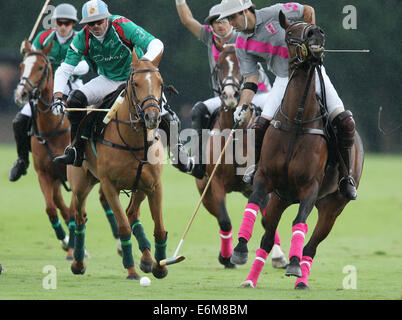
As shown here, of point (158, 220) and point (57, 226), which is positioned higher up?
point (158, 220)

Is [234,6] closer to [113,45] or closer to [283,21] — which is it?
[283,21]

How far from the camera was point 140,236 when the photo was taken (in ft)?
32.3

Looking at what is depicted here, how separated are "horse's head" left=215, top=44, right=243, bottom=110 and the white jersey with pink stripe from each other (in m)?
1.24

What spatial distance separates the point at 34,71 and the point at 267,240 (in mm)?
3841

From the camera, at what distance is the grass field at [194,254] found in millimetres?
8156

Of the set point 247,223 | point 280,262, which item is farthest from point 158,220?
point 280,262

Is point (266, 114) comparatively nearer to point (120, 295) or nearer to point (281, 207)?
point (281, 207)

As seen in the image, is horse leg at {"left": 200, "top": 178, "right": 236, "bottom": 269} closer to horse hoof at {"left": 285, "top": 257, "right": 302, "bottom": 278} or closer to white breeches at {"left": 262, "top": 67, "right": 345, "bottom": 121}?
white breeches at {"left": 262, "top": 67, "right": 345, "bottom": 121}

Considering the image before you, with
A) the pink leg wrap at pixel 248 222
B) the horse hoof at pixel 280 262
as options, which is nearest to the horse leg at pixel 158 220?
the pink leg wrap at pixel 248 222

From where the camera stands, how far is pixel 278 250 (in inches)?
441

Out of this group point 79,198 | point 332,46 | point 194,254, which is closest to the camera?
point 79,198

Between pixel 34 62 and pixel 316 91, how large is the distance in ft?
12.6

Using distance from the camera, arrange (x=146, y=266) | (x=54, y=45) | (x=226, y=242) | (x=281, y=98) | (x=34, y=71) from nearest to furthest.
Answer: (x=281, y=98), (x=146, y=266), (x=226, y=242), (x=34, y=71), (x=54, y=45)

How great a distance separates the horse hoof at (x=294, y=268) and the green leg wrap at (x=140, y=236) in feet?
7.18
